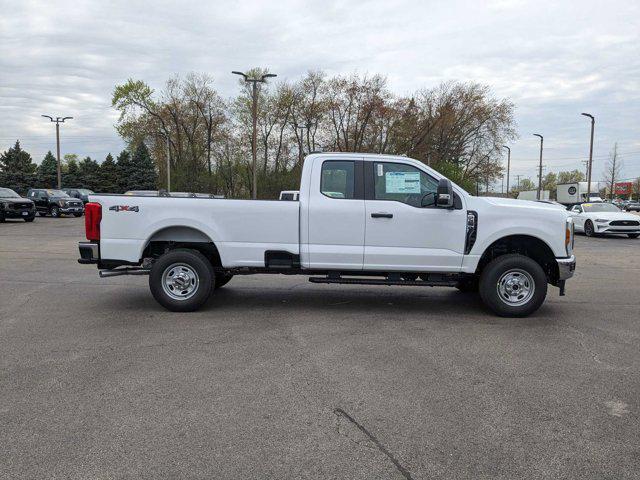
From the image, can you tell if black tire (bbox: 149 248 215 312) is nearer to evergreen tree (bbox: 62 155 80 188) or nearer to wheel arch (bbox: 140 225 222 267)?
wheel arch (bbox: 140 225 222 267)

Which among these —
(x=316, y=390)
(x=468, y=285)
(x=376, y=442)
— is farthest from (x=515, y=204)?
(x=376, y=442)

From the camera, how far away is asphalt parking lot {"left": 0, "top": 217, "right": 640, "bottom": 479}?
3.33 m

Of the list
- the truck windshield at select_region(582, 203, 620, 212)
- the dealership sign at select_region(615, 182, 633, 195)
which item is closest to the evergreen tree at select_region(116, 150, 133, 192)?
the truck windshield at select_region(582, 203, 620, 212)

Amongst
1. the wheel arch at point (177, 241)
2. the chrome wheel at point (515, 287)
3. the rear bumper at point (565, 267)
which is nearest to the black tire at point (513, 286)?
the chrome wheel at point (515, 287)

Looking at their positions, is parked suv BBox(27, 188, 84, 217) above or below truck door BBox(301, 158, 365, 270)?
below

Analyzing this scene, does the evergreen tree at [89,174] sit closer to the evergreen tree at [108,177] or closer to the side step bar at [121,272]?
the evergreen tree at [108,177]

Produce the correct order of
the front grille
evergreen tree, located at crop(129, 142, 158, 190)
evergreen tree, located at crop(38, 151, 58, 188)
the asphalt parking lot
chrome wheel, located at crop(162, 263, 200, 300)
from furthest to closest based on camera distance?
evergreen tree, located at crop(38, 151, 58, 188) < evergreen tree, located at crop(129, 142, 158, 190) < the front grille < chrome wheel, located at crop(162, 263, 200, 300) < the asphalt parking lot

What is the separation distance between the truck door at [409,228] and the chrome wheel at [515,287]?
24.6 inches

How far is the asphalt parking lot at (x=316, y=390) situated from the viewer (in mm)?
3332

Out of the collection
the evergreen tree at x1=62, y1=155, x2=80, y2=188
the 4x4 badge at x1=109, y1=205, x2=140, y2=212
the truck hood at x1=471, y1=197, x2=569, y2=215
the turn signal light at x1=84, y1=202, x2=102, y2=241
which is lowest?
the turn signal light at x1=84, y1=202, x2=102, y2=241

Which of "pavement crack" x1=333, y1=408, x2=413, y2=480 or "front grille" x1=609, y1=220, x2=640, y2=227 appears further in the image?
"front grille" x1=609, y1=220, x2=640, y2=227

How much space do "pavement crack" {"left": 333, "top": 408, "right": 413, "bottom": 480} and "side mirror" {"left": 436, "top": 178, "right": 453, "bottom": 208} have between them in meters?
3.53

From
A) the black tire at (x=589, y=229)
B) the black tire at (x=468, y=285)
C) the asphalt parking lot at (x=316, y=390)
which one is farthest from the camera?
the black tire at (x=589, y=229)

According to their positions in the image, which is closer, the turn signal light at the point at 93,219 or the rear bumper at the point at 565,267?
the rear bumper at the point at 565,267
